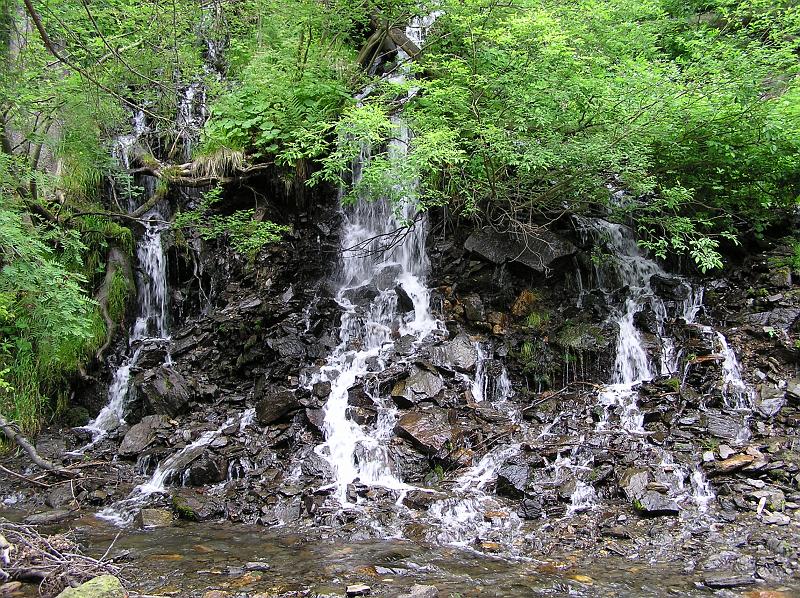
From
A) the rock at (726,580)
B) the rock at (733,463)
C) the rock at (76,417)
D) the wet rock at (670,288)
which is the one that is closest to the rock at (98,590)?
the rock at (726,580)

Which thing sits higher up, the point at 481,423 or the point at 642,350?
the point at 642,350

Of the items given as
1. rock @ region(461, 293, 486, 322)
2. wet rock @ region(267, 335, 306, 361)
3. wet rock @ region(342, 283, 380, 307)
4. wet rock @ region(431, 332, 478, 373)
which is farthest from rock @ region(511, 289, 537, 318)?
wet rock @ region(267, 335, 306, 361)

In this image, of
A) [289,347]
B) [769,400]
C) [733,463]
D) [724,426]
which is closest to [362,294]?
[289,347]

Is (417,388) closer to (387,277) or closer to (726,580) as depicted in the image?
(387,277)

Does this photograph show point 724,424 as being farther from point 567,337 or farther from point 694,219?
point 694,219

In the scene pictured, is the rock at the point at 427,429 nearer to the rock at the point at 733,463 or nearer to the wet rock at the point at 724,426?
the rock at the point at 733,463

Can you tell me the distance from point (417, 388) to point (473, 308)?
7.82ft

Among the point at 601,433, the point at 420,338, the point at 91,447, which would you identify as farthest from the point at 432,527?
the point at 91,447

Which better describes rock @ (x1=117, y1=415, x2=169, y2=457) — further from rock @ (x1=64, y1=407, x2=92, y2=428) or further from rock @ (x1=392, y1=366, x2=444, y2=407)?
rock @ (x1=392, y1=366, x2=444, y2=407)

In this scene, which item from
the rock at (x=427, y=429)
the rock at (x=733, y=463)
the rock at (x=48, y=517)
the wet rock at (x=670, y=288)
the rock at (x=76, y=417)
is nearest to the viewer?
the rock at (x=48, y=517)

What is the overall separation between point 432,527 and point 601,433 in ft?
10.3

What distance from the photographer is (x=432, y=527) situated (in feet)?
20.8

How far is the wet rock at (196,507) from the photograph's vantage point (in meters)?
6.94

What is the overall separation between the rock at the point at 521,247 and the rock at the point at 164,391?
5.90m
